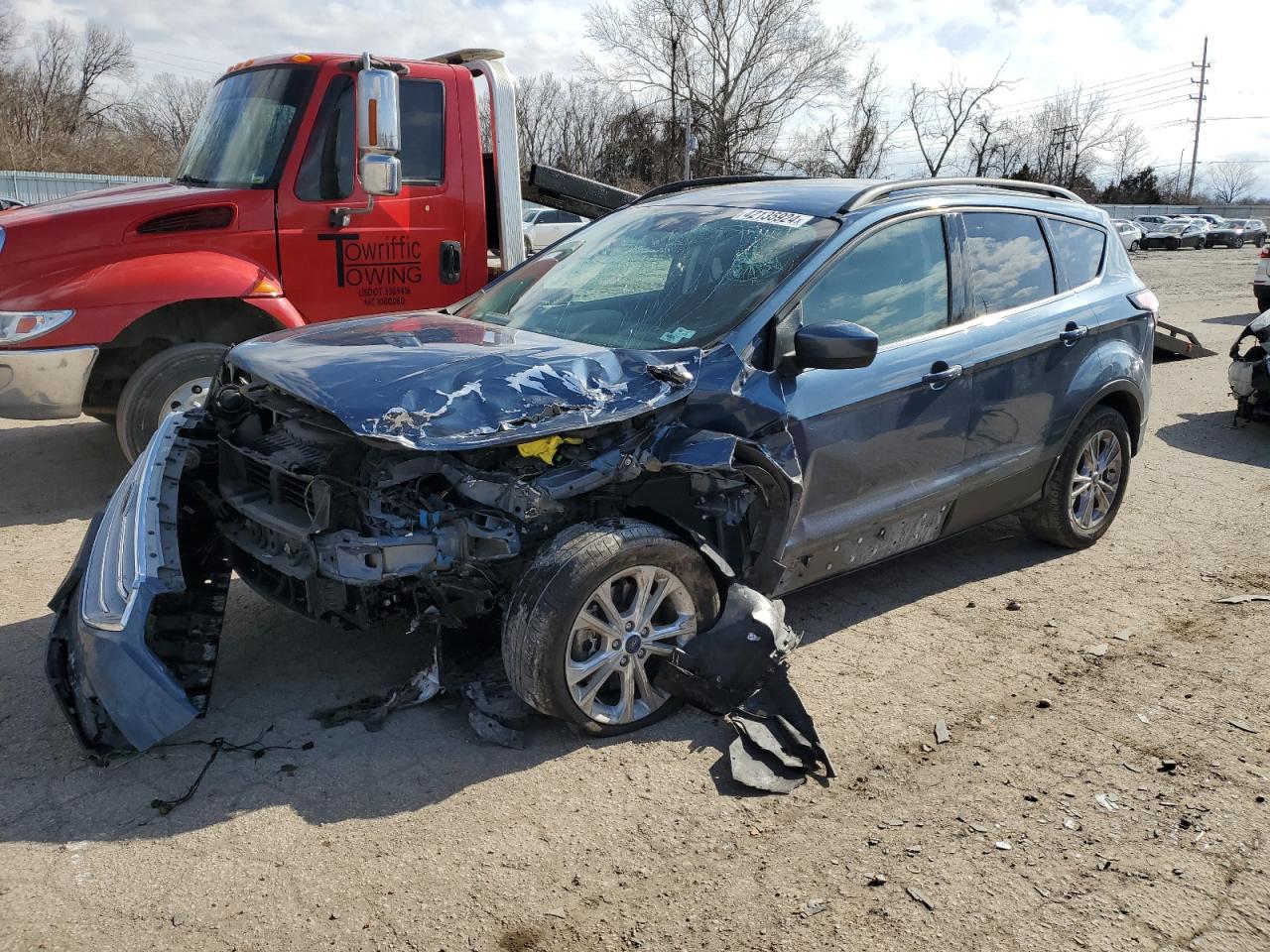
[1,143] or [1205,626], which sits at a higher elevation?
[1,143]

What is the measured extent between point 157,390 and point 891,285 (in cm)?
418

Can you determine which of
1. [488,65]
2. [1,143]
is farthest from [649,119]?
[488,65]

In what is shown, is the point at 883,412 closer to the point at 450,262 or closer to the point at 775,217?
the point at 775,217

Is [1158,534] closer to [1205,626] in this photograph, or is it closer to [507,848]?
[1205,626]

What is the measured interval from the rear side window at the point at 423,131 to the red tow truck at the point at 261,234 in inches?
0.4

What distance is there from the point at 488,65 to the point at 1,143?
3453 cm

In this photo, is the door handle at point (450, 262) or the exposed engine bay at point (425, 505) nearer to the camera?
the exposed engine bay at point (425, 505)

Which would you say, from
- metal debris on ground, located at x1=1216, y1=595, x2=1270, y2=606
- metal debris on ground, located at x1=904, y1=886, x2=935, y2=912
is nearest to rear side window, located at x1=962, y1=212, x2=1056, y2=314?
metal debris on ground, located at x1=1216, y1=595, x2=1270, y2=606

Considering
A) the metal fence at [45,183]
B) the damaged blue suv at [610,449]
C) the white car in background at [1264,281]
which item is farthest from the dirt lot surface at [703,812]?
the metal fence at [45,183]

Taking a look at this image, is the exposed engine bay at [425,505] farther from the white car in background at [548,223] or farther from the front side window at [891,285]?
the white car in background at [548,223]

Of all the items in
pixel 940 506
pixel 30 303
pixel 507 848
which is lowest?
pixel 507 848

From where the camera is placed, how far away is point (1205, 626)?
4801 mm

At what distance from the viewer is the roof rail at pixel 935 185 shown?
4521 millimetres

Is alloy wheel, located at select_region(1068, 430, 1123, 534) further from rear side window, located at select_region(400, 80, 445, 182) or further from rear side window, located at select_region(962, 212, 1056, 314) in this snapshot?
rear side window, located at select_region(400, 80, 445, 182)
